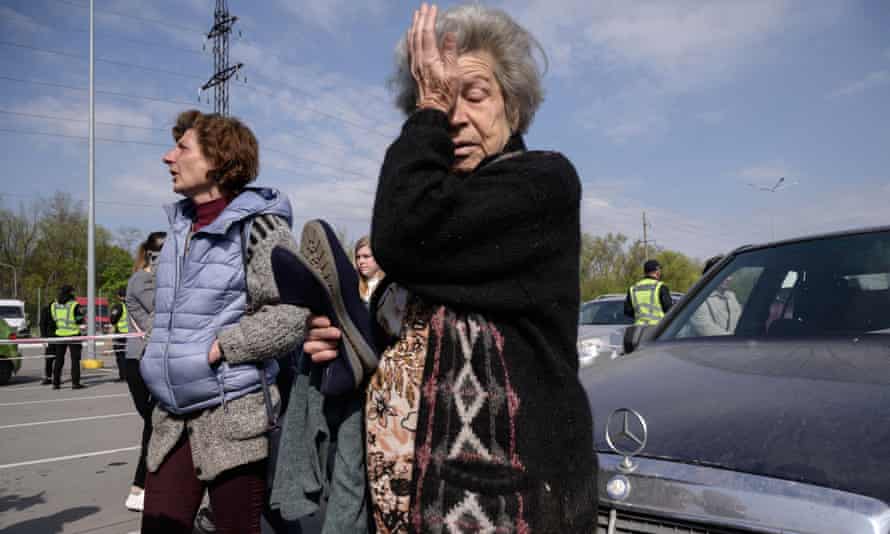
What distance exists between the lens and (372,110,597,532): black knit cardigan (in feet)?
4.06

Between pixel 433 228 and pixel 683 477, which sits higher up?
pixel 433 228

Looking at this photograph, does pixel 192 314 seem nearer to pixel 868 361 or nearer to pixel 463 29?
pixel 463 29

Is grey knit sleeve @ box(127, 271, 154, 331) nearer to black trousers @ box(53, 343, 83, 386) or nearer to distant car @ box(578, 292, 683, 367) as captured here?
distant car @ box(578, 292, 683, 367)

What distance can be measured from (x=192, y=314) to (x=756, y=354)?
79.8 inches

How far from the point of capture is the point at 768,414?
178 centimetres

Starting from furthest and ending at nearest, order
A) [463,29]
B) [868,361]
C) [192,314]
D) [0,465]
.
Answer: [0,465], [192,314], [868,361], [463,29]

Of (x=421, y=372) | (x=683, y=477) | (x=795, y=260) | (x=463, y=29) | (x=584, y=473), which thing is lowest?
(x=683, y=477)

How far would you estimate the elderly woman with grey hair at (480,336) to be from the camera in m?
1.24

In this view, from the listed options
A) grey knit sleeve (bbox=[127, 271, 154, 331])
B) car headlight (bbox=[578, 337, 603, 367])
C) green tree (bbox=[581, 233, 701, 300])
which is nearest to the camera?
grey knit sleeve (bbox=[127, 271, 154, 331])

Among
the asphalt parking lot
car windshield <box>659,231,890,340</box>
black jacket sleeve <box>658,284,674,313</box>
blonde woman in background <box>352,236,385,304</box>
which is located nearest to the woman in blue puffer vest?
car windshield <box>659,231,890,340</box>

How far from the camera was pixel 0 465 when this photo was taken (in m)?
5.93

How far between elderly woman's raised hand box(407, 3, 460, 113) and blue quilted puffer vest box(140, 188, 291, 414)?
121 cm

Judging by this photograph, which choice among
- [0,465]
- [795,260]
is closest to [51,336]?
[0,465]

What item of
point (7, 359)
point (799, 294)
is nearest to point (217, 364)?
point (799, 294)
